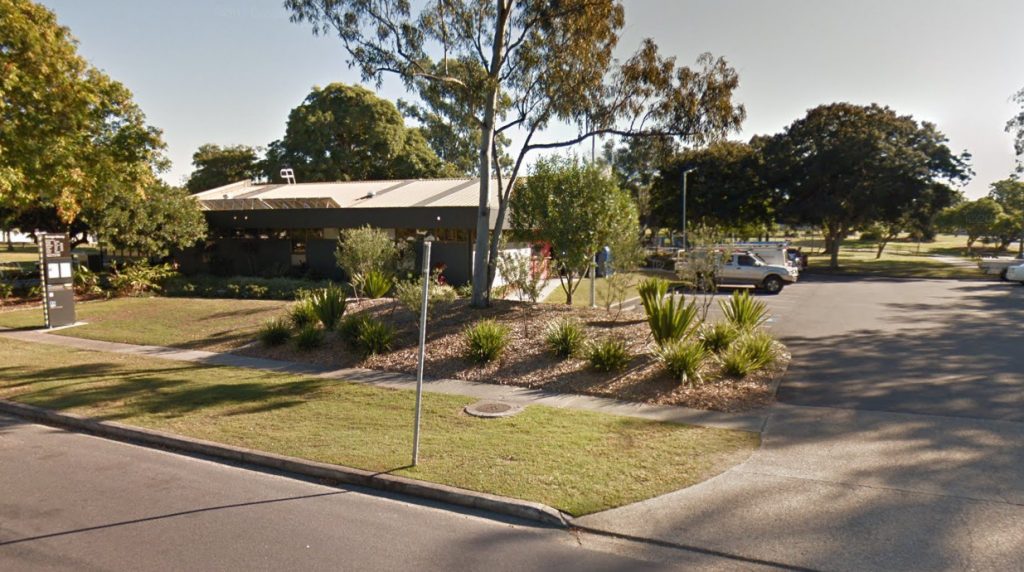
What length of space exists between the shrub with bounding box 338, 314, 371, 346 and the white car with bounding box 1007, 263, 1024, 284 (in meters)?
29.3

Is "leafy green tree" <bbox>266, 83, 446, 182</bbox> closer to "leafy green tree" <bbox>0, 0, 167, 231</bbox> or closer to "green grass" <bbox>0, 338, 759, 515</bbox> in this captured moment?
"leafy green tree" <bbox>0, 0, 167, 231</bbox>

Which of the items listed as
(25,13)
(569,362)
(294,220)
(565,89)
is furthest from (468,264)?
(25,13)

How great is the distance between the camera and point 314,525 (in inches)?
182

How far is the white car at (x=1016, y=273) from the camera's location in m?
25.4

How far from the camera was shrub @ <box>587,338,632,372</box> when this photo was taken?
29.5 feet

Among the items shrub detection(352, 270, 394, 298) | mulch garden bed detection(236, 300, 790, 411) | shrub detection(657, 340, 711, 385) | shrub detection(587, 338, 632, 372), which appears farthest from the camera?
shrub detection(352, 270, 394, 298)

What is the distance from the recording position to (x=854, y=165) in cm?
3303

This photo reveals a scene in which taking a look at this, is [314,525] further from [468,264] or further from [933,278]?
[933,278]

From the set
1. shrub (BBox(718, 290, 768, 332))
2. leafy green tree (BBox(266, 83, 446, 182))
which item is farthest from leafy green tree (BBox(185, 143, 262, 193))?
shrub (BBox(718, 290, 768, 332))

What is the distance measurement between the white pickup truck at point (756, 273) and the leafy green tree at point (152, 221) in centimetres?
2027

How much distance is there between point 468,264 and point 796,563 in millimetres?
16822

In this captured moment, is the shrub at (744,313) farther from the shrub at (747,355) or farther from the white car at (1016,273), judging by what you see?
the white car at (1016,273)

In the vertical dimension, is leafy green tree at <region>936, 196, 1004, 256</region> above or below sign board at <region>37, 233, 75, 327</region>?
above

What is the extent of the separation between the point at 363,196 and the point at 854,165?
92.1ft
